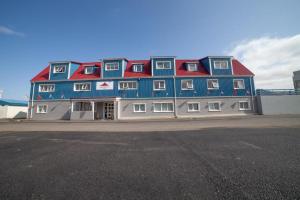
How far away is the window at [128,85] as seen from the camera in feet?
82.3

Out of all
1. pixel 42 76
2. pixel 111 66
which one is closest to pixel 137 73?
pixel 111 66

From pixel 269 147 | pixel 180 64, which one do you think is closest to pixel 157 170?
pixel 269 147

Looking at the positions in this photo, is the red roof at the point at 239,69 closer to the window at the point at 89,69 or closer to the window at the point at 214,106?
the window at the point at 214,106

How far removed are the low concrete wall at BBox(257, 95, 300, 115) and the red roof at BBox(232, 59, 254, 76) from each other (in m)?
5.27

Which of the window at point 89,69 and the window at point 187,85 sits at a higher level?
the window at point 89,69

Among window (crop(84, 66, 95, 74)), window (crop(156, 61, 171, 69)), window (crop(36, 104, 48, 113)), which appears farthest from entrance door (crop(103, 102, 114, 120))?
window (crop(156, 61, 171, 69))

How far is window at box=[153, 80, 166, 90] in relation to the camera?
25.0m

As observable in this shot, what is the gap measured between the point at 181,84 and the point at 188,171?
22451 mm

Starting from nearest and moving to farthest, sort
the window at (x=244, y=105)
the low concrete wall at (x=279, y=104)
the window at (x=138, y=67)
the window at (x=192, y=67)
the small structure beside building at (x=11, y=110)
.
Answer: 1. the low concrete wall at (x=279, y=104)
2. the window at (x=244, y=105)
3. the window at (x=138, y=67)
4. the window at (x=192, y=67)
5. the small structure beside building at (x=11, y=110)

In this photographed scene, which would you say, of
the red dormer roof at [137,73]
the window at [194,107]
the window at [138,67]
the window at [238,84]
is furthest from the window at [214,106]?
the window at [138,67]

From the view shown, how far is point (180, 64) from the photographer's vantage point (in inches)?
1119

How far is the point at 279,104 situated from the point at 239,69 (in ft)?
29.1

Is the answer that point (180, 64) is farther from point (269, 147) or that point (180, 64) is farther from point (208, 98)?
point (269, 147)

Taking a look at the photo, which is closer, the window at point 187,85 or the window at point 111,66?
the window at point 187,85
